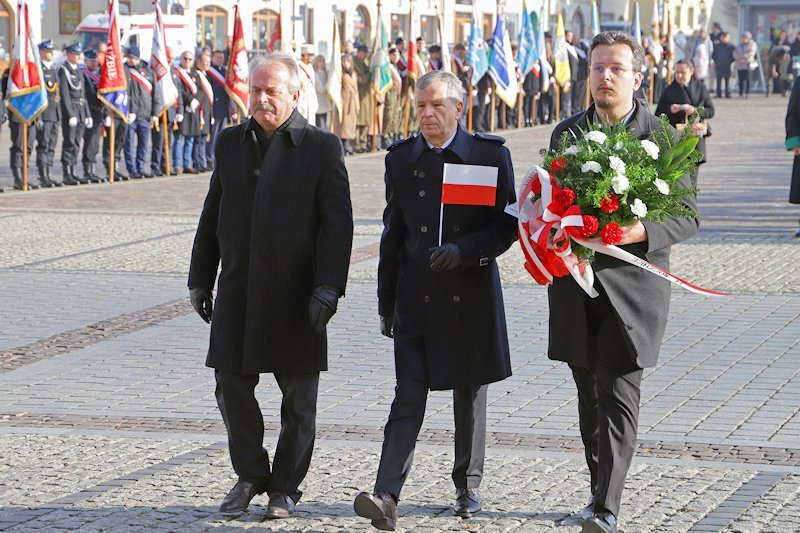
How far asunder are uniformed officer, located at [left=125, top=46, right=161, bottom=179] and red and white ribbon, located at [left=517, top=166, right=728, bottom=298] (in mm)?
16798

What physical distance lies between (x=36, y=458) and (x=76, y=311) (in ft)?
13.7

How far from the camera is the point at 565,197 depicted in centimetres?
516

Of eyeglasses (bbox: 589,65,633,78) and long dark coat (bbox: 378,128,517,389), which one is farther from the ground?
eyeglasses (bbox: 589,65,633,78)

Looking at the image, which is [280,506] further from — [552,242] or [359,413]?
[359,413]

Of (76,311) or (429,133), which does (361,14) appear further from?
(429,133)

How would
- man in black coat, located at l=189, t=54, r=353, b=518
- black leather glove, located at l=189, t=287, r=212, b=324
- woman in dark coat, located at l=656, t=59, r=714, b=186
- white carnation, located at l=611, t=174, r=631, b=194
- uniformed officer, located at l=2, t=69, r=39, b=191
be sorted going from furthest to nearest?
uniformed officer, located at l=2, t=69, r=39, b=191, woman in dark coat, located at l=656, t=59, r=714, b=186, black leather glove, located at l=189, t=287, r=212, b=324, man in black coat, located at l=189, t=54, r=353, b=518, white carnation, located at l=611, t=174, r=631, b=194

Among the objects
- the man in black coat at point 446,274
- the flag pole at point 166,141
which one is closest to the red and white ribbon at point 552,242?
the man in black coat at point 446,274

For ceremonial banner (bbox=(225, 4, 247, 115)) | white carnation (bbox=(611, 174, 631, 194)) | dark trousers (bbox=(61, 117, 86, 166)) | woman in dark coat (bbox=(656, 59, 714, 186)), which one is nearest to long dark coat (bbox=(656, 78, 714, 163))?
woman in dark coat (bbox=(656, 59, 714, 186))

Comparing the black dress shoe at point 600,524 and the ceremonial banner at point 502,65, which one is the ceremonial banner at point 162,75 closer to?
the ceremonial banner at point 502,65

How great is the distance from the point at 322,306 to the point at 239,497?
0.77 meters

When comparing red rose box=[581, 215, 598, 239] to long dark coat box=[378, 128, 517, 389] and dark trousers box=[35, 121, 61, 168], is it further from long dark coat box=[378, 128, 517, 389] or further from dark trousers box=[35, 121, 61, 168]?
dark trousers box=[35, 121, 61, 168]

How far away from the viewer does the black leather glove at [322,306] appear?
18.7 feet

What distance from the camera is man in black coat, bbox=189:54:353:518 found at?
5.80m

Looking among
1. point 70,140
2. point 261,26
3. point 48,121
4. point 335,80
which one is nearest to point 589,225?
point 48,121
